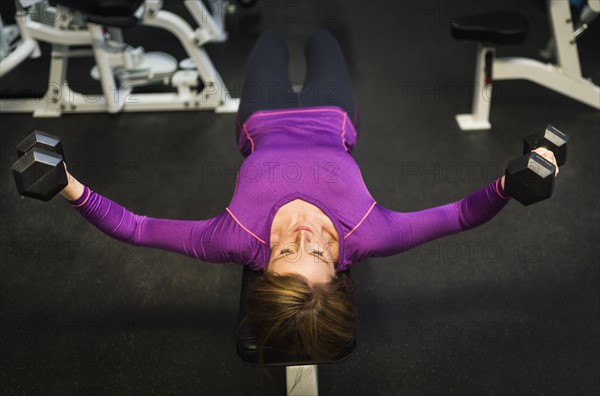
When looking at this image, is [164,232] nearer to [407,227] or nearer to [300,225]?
[300,225]

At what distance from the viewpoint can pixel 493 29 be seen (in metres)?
2.35

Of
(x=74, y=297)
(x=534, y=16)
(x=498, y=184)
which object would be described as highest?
(x=498, y=184)

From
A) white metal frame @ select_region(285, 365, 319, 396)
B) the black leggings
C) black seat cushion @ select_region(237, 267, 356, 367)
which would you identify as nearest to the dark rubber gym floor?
white metal frame @ select_region(285, 365, 319, 396)

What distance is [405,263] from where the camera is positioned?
6.73 ft

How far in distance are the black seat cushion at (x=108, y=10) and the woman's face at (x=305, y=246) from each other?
4.39ft

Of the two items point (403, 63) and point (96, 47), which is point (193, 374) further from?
point (403, 63)

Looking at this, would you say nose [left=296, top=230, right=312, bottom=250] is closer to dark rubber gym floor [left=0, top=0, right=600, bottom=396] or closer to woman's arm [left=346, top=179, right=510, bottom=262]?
woman's arm [left=346, top=179, right=510, bottom=262]

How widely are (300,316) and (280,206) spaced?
0.36 meters

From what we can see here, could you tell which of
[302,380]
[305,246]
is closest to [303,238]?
[305,246]

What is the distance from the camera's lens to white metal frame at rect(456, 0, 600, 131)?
2.48m

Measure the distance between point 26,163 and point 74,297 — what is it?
0.82 metres

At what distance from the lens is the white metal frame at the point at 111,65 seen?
2.54m

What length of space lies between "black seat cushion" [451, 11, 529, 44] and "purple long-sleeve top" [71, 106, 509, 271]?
3.62 ft

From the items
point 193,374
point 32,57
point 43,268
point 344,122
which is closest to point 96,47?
point 32,57
